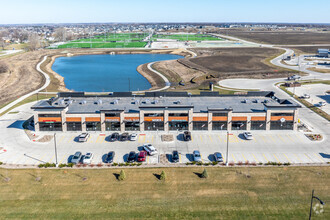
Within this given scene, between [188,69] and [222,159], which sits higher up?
[188,69]

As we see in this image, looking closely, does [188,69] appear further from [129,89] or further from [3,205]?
[3,205]

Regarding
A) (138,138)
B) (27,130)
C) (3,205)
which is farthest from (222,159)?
(27,130)

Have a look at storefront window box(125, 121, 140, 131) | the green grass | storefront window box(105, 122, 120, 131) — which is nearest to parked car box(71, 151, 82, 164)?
the green grass

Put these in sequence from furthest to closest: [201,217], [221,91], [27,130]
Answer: [221,91] < [27,130] < [201,217]

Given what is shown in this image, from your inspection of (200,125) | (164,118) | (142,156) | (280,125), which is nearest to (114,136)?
(142,156)

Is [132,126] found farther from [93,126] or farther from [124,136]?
[93,126]

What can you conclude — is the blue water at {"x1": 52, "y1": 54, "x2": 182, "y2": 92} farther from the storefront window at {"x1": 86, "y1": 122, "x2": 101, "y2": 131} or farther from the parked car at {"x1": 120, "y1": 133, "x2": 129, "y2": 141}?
the parked car at {"x1": 120, "y1": 133, "x2": 129, "y2": 141}
